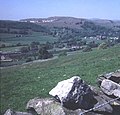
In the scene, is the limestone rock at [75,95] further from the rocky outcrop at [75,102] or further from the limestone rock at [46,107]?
the limestone rock at [46,107]

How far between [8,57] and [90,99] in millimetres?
87249

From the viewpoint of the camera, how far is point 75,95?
1309 centimetres

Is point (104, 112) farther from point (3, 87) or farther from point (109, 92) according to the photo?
point (3, 87)

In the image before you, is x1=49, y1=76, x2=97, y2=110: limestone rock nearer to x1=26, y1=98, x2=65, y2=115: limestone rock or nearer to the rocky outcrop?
the rocky outcrop

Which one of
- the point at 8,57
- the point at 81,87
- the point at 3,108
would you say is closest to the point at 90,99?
the point at 81,87

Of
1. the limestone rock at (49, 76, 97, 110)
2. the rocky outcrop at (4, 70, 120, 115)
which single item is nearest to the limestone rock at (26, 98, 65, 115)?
the rocky outcrop at (4, 70, 120, 115)

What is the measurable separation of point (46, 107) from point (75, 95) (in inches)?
58.5

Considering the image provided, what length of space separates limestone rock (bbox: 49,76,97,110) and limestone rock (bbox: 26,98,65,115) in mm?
440

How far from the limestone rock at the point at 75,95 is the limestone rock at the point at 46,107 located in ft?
1.44

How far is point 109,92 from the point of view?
47.3 ft

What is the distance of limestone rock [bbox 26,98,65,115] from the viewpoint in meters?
12.5

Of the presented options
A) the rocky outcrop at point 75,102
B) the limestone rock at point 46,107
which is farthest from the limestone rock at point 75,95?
the limestone rock at point 46,107

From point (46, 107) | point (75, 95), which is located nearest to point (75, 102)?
point (75, 95)

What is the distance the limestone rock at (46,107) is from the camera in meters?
12.5
